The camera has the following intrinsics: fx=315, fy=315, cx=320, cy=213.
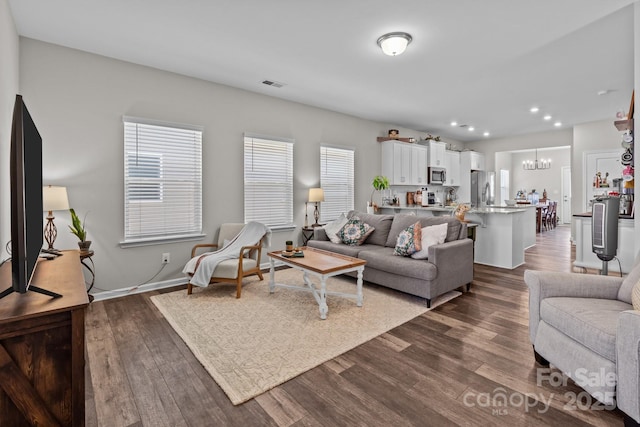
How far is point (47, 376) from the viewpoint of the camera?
4.22ft

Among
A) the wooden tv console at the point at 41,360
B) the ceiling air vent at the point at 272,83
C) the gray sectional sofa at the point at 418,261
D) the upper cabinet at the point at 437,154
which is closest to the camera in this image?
the wooden tv console at the point at 41,360

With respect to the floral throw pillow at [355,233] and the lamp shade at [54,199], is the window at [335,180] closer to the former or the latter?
the floral throw pillow at [355,233]

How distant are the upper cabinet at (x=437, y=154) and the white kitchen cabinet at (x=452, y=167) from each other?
0.21 meters

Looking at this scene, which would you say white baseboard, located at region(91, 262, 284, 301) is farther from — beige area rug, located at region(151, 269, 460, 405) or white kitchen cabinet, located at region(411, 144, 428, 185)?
white kitchen cabinet, located at region(411, 144, 428, 185)

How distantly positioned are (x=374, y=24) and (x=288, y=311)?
2.85 meters

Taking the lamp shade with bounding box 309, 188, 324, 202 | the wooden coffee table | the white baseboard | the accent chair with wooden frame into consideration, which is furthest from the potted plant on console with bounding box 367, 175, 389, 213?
the white baseboard

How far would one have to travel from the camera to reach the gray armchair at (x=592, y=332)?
150cm

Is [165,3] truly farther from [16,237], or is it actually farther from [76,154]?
[16,237]

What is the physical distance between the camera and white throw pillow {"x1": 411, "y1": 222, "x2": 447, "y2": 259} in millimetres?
3523

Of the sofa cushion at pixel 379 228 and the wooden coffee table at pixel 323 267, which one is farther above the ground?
the sofa cushion at pixel 379 228

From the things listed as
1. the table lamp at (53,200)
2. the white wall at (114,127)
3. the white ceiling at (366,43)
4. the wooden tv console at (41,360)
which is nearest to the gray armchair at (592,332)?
the white ceiling at (366,43)

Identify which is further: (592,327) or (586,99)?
(586,99)


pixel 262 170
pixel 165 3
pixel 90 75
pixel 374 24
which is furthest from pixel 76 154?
pixel 374 24

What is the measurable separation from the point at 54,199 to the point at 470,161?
861cm
